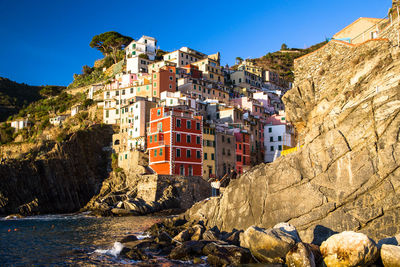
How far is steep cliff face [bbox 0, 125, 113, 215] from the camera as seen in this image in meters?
66.4

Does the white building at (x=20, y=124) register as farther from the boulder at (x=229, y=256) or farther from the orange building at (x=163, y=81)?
the boulder at (x=229, y=256)

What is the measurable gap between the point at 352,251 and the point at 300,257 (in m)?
2.69

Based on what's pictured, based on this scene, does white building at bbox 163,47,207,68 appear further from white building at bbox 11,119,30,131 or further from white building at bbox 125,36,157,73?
white building at bbox 11,119,30,131

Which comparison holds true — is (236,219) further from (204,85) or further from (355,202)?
(204,85)

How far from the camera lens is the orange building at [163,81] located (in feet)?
277

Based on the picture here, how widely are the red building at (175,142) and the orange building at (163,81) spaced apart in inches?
797

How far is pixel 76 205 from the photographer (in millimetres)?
72000

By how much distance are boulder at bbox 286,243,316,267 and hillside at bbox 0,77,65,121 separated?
4730 inches

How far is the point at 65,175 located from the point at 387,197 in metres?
65.1

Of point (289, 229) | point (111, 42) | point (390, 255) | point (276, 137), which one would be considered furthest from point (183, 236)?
point (111, 42)

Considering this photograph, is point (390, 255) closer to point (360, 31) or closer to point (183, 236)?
point (360, 31)

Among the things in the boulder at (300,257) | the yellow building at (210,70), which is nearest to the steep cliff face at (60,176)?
the yellow building at (210,70)

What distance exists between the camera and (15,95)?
14388cm

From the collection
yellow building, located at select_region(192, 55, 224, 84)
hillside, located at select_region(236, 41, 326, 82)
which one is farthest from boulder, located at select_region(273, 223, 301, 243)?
hillside, located at select_region(236, 41, 326, 82)
